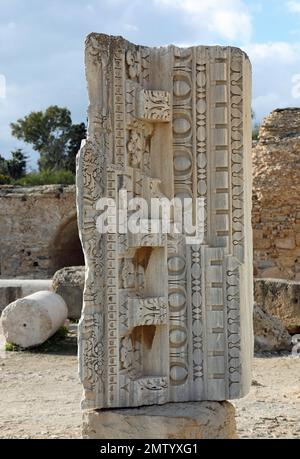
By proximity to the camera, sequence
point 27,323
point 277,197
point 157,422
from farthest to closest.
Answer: point 277,197, point 27,323, point 157,422

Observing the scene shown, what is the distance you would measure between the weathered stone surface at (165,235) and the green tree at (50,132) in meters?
34.8

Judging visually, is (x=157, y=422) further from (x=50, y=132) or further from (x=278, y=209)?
(x=50, y=132)

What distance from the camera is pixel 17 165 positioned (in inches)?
1394

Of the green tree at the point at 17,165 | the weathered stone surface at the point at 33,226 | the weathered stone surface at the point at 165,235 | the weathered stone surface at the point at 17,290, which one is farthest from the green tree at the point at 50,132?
the weathered stone surface at the point at 165,235

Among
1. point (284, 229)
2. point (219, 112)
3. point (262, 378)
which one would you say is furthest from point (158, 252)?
point (284, 229)

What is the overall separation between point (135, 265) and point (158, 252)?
0.14 m

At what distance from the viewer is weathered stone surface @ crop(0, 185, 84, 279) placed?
17.3 meters

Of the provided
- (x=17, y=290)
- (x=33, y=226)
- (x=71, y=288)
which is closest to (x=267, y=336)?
(x=71, y=288)

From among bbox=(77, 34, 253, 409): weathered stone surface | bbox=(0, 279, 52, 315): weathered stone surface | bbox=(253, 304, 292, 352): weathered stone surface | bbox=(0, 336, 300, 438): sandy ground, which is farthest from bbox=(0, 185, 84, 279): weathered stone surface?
bbox=(77, 34, 253, 409): weathered stone surface

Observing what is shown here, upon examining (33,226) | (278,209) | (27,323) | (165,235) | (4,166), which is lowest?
(27,323)

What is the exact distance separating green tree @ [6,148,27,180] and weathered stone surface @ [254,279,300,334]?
26.9 metres

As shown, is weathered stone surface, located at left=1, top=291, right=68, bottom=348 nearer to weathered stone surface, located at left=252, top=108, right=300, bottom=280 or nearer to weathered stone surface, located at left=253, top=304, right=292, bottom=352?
weathered stone surface, located at left=253, top=304, right=292, bottom=352

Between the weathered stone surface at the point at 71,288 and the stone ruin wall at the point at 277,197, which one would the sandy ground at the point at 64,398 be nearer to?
the weathered stone surface at the point at 71,288

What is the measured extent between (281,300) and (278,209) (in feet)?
13.5
